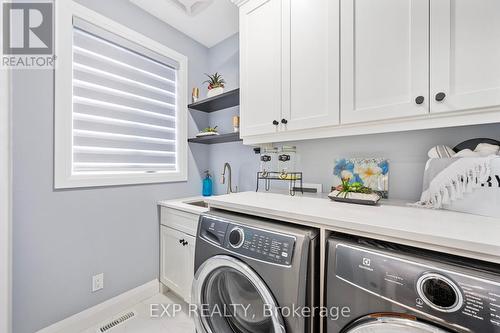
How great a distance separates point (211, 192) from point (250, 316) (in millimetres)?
1402

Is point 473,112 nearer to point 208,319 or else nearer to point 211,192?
point 208,319

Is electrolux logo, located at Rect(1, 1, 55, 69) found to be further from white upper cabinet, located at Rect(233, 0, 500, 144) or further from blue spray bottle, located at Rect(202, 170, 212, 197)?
blue spray bottle, located at Rect(202, 170, 212, 197)

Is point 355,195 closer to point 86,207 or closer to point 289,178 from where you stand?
point 289,178

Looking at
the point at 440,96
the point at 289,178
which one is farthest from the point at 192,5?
the point at 440,96

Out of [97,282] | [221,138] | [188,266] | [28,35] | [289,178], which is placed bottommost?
[97,282]

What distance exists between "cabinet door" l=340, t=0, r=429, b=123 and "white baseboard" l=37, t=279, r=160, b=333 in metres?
2.19

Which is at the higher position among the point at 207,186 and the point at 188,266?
the point at 207,186

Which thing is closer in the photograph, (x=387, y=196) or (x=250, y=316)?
(x=250, y=316)

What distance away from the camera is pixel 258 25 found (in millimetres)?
1555

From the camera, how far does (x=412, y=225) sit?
746 mm

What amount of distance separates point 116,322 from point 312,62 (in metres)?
2.39

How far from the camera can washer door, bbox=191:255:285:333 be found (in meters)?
1.12

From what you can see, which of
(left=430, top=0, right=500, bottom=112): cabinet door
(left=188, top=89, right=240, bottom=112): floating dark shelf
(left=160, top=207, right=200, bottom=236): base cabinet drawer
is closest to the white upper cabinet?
(left=430, top=0, right=500, bottom=112): cabinet door

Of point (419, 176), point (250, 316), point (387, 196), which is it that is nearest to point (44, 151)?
point (250, 316)
